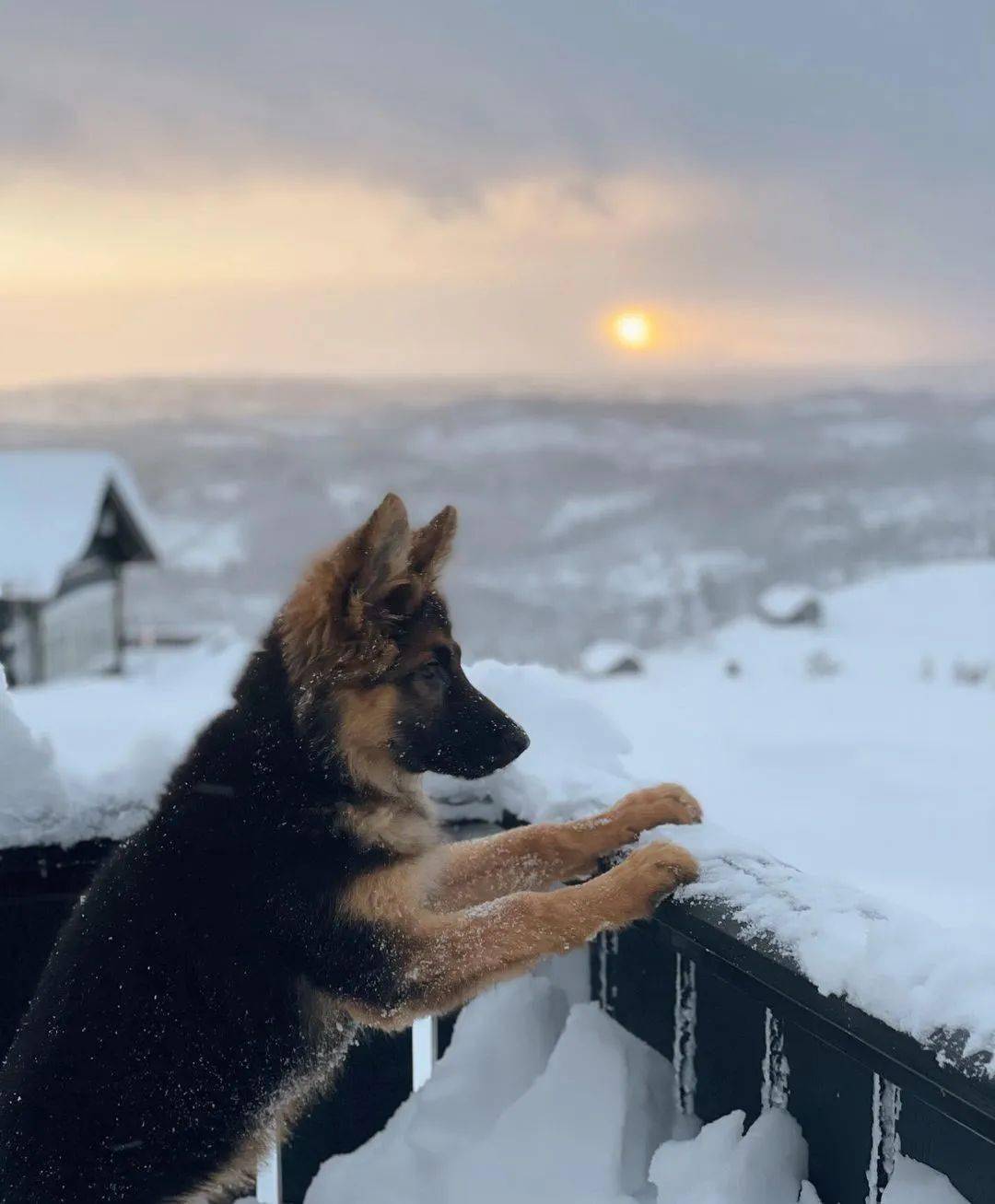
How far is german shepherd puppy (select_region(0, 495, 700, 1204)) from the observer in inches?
74.0

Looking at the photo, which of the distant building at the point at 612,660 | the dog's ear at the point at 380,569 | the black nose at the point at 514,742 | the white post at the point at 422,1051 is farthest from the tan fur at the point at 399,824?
the distant building at the point at 612,660

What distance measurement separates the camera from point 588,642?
2812 centimetres

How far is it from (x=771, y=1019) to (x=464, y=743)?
0.73 meters

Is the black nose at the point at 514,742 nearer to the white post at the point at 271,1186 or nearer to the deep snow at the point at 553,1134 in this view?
the deep snow at the point at 553,1134

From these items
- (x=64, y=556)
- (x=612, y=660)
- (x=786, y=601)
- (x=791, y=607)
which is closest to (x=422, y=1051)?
(x=64, y=556)

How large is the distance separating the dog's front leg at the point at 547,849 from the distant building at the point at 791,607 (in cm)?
2508

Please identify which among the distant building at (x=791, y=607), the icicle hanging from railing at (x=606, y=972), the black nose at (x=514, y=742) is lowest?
the distant building at (x=791, y=607)

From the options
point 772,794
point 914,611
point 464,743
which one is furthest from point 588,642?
point 464,743

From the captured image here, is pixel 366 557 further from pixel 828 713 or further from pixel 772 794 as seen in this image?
pixel 828 713

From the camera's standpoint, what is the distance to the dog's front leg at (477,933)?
1890 mm

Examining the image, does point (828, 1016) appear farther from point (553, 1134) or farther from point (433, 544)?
point (433, 544)

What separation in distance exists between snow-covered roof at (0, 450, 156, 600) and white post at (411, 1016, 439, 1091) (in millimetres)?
11780

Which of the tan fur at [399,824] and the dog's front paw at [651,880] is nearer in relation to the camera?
the dog's front paw at [651,880]

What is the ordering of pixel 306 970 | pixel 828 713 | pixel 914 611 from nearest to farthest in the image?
pixel 306 970 < pixel 828 713 < pixel 914 611
